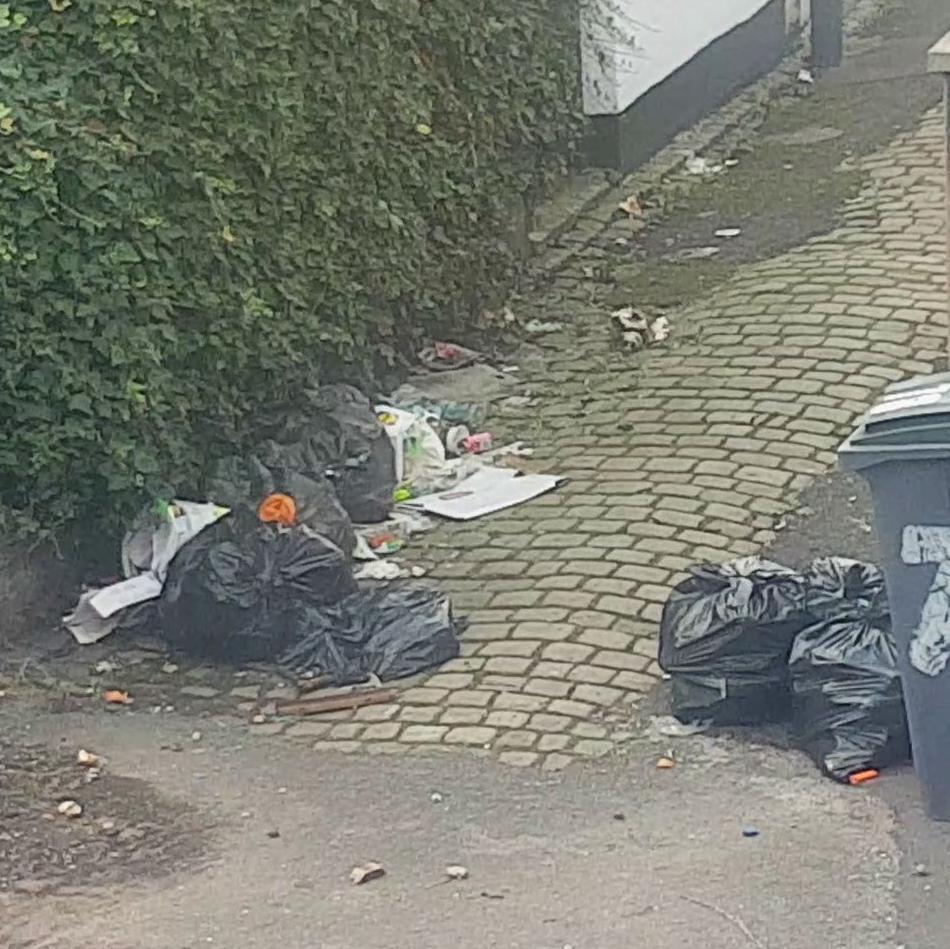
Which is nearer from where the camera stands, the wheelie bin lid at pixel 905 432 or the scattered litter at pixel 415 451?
the wheelie bin lid at pixel 905 432

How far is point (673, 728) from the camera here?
5637 mm

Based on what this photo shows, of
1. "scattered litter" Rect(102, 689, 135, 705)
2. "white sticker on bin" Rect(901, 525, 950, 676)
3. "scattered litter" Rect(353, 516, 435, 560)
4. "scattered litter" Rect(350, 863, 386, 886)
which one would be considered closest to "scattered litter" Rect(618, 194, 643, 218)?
"scattered litter" Rect(353, 516, 435, 560)

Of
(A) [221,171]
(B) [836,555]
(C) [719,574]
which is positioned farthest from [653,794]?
(A) [221,171]

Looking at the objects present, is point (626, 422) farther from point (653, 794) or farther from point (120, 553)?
point (653, 794)

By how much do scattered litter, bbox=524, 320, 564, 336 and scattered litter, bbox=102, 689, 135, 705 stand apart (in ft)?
12.0

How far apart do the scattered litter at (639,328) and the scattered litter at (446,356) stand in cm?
67

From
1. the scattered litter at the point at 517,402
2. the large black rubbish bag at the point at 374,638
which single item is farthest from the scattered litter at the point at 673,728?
the scattered litter at the point at 517,402

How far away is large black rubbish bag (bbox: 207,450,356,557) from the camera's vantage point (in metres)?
6.80

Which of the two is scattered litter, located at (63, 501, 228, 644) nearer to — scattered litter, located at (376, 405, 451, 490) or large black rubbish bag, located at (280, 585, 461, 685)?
large black rubbish bag, located at (280, 585, 461, 685)

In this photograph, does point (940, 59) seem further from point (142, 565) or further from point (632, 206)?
point (632, 206)

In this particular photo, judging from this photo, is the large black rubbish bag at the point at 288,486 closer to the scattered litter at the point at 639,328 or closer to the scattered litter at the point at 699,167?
the scattered litter at the point at 639,328

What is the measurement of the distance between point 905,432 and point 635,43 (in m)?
7.12

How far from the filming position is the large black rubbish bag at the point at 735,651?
18.3 feet

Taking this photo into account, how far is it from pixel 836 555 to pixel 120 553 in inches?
94.2
